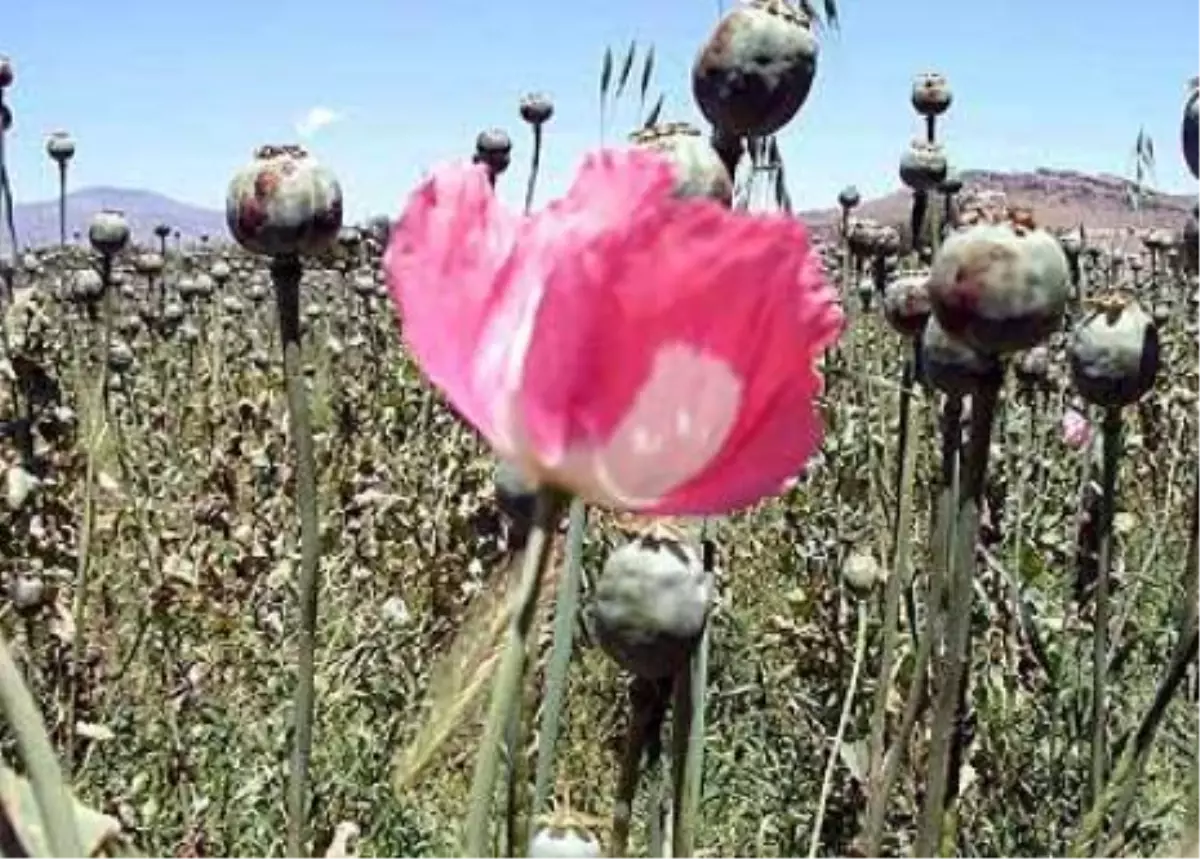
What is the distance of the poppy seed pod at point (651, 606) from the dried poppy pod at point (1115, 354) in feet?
2.45

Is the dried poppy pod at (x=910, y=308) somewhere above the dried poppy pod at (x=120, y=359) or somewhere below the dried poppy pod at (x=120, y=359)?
above

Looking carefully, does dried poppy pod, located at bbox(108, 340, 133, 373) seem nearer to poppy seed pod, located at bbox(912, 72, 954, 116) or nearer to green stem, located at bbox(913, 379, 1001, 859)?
poppy seed pod, located at bbox(912, 72, 954, 116)

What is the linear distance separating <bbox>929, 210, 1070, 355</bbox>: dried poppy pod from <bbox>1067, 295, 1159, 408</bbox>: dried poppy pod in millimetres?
566

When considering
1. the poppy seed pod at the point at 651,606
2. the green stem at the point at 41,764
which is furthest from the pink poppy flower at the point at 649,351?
the poppy seed pod at the point at 651,606

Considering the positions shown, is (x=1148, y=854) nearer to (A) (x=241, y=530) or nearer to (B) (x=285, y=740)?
(B) (x=285, y=740)

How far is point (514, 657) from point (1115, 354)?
1.08 meters

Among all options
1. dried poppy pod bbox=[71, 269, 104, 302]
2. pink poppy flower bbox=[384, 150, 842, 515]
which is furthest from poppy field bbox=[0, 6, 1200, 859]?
dried poppy pod bbox=[71, 269, 104, 302]

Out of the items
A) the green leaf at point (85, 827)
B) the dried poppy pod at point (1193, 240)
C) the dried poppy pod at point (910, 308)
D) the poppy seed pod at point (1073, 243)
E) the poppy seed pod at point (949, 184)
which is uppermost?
the poppy seed pod at point (949, 184)

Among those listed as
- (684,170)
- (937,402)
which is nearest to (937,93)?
(937,402)

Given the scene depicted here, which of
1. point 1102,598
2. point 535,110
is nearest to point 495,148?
point 535,110

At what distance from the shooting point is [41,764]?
19.0 inches

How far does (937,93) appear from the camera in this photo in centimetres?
288

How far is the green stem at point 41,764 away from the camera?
19.0 inches

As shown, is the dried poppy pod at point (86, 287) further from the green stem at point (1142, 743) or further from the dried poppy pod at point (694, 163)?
the dried poppy pod at point (694, 163)
